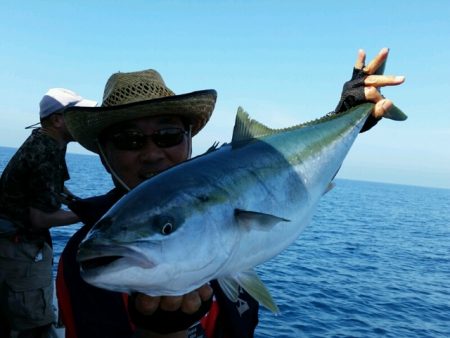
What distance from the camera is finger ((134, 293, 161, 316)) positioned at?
7.28 ft

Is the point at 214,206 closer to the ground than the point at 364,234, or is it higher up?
higher up

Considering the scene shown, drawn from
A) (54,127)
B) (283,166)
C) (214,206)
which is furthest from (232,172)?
(54,127)

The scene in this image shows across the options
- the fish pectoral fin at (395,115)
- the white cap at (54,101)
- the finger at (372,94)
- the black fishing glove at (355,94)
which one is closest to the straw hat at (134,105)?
the black fishing glove at (355,94)

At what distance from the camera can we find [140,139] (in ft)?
11.2

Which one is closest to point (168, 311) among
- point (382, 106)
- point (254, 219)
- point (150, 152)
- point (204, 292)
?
point (204, 292)

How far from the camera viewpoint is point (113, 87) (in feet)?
12.2

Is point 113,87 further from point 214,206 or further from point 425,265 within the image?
point 425,265

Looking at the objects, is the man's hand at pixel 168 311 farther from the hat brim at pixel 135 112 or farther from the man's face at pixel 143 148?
the hat brim at pixel 135 112

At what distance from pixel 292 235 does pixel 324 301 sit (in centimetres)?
1308

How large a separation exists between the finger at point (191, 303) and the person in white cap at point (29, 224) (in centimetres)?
384

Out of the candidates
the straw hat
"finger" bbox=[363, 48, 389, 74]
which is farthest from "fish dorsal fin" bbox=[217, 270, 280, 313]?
"finger" bbox=[363, 48, 389, 74]

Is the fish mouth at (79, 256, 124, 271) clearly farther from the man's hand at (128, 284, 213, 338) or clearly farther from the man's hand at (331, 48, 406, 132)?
the man's hand at (331, 48, 406, 132)

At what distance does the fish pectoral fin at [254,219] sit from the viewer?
2.31 metres

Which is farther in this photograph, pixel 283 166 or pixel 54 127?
pixel 54 127
